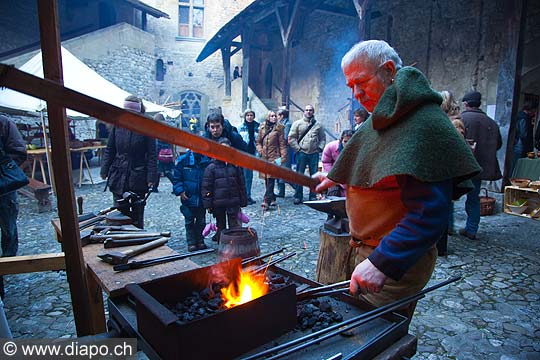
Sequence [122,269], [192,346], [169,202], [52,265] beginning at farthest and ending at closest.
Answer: [169,202]
[52,265]
[122,269]
[192,346]

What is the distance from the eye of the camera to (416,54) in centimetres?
1084

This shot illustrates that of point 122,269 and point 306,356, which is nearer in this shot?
point 306,356

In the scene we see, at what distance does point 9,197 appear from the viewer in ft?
12.2

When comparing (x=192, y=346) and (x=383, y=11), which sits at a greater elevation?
(x=383, y=11)

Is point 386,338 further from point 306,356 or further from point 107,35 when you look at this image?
point 107,35

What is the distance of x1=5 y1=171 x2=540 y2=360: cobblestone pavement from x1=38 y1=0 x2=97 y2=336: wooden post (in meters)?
1.27

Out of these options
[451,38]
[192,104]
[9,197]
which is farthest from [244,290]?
[192,104]

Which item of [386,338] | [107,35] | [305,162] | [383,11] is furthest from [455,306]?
[107,35]

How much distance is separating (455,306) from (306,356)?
8.67ft

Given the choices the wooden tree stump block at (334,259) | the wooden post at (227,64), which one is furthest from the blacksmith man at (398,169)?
the wooden post at (227,64)

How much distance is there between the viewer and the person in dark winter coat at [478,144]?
5.14m

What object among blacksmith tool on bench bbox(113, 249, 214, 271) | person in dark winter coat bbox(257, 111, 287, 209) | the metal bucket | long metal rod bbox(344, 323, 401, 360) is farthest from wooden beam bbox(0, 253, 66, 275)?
person in dark winter coat bbox(257, 111, 287, 209)

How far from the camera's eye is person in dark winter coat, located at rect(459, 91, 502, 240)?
5.14 m

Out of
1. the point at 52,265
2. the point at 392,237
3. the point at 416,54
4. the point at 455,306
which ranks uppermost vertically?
the point at 416,54
